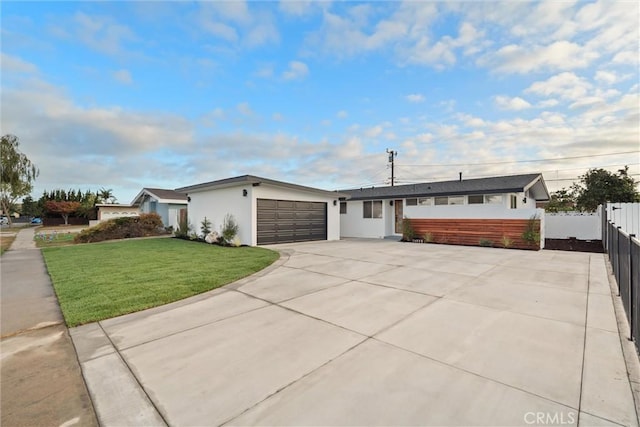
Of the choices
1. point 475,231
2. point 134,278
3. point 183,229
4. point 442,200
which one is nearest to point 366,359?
point 134,278

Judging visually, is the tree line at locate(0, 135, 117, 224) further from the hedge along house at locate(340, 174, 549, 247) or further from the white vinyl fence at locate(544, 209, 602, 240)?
the white vinyl fence at locate(544, 209, 602, 240)

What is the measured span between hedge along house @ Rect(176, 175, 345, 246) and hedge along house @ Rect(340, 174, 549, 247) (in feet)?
7.59

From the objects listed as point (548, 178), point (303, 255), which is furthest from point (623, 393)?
point (548, 178)

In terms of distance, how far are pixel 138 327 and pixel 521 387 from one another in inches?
165

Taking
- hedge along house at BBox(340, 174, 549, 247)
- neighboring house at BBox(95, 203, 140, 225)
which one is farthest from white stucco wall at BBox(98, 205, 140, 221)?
hedge along house at BBox(340, 174, 549, 247)

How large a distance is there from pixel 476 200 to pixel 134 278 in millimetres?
13982

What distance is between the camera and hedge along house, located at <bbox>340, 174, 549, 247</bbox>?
12135mm

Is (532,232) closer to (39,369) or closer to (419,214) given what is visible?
(419,214)

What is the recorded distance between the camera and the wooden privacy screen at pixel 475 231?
11.6 m

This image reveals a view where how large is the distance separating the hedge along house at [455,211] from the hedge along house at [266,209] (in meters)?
2.31

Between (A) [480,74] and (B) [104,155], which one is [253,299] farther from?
(B) [104,155]

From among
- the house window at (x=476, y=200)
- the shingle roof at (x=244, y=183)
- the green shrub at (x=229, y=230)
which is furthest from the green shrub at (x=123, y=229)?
the house window at (x=476, y=200)

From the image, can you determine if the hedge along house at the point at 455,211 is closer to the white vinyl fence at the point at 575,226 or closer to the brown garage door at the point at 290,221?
the white vinyl fence at the point at 575,226

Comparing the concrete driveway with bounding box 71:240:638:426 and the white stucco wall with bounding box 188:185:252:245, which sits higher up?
the white stucco wall with bounding box 188:185:252:245
